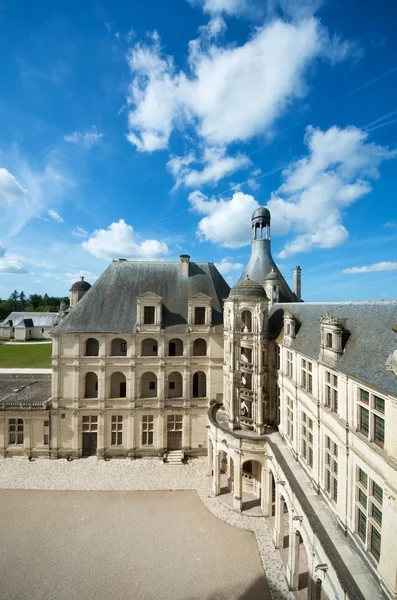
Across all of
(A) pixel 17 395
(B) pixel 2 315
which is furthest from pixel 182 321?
(B) pixel 2 315

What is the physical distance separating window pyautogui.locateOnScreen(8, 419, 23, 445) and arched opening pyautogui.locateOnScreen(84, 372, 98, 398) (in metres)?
6.46

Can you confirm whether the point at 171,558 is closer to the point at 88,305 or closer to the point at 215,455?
the point at 215,455

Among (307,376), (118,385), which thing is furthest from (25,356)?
(307,376)

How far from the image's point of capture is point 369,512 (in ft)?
36.1

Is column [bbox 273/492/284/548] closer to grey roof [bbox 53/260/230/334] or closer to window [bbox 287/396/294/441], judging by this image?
window [bbox 287/396/294/441]

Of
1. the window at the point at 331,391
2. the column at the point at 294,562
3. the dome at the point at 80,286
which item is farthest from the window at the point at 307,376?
the dome at the point at 80,286

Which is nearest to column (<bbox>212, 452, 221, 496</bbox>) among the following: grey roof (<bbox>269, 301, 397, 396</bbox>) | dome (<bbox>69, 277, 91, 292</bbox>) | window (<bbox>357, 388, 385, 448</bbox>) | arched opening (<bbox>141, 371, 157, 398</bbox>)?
arched opening (<bbox>141, 371, 157, 398</bbox>)

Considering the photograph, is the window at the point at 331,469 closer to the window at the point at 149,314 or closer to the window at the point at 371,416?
the window at the point at 371,416

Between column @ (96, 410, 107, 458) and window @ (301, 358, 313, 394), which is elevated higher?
window @ (301, 358, 313, 394)

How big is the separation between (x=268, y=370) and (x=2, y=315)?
133841 millimetres

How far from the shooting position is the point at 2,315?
396 ft

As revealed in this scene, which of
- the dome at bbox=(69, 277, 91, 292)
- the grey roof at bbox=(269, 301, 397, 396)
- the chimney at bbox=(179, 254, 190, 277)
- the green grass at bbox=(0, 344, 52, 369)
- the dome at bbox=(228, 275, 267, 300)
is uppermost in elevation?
the chimney at bbox=(179, 254, 190, 277)

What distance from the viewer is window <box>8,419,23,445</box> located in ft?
87.2

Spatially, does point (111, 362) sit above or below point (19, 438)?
above
